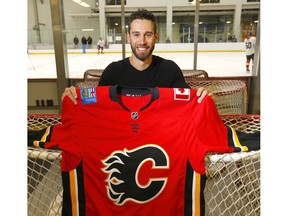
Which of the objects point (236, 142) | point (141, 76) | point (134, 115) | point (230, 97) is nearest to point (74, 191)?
point (134, 115)

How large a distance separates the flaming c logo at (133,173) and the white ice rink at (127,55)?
475 centimetres

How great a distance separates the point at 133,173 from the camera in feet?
3.17

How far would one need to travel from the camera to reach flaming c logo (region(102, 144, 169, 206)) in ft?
3.15

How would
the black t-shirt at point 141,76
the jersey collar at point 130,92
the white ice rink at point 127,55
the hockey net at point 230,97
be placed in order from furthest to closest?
1. the white ice rink at point 127,55
2. the hockey net at point 230,97
3. the black t-shirt at point 141,76
4. the jersey collar at point 130,92

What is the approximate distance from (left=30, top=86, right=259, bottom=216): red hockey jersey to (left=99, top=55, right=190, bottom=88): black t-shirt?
0.53 metres

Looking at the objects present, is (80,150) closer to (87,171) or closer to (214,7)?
(87,171)

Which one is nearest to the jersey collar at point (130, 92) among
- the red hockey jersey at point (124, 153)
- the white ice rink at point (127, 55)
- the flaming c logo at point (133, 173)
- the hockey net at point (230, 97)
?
the red hockey jersey at point (124, 153)

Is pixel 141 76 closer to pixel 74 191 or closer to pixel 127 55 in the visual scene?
pixel 74 191

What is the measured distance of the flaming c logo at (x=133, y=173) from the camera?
0.96m

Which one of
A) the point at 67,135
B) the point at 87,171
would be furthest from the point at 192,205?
the point at 67,135

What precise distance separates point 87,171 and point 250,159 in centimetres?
60

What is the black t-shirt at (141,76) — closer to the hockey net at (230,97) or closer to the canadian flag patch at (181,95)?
the canadian flag patch at (181,95)
